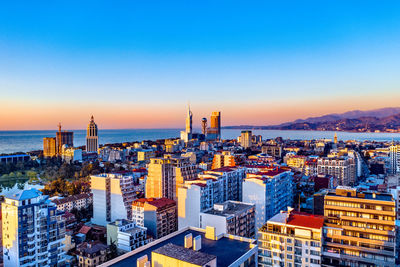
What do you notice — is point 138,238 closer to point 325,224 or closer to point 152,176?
point 152,176

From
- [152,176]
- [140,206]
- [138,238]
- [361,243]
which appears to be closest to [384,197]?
[361,243]

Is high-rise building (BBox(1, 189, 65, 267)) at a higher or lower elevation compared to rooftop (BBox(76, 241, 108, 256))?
higher

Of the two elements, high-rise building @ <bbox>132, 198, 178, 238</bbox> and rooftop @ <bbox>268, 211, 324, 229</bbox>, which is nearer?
rooftop @ <bbox>268, 211, 324, 229</bbox>

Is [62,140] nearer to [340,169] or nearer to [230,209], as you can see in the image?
[340,169]

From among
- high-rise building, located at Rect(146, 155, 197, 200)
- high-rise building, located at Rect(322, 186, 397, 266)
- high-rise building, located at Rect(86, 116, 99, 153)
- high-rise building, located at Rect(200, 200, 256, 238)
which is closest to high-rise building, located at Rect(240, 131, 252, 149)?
high-rise building, located at Rect(86, 116, 99, 153)

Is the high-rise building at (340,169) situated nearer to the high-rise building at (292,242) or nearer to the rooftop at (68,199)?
the high-rise building at (292,242)

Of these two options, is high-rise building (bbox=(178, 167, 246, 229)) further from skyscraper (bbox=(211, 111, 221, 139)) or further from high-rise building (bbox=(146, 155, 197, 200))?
skyscraper (bbox=(211, 111, 221, 139))
